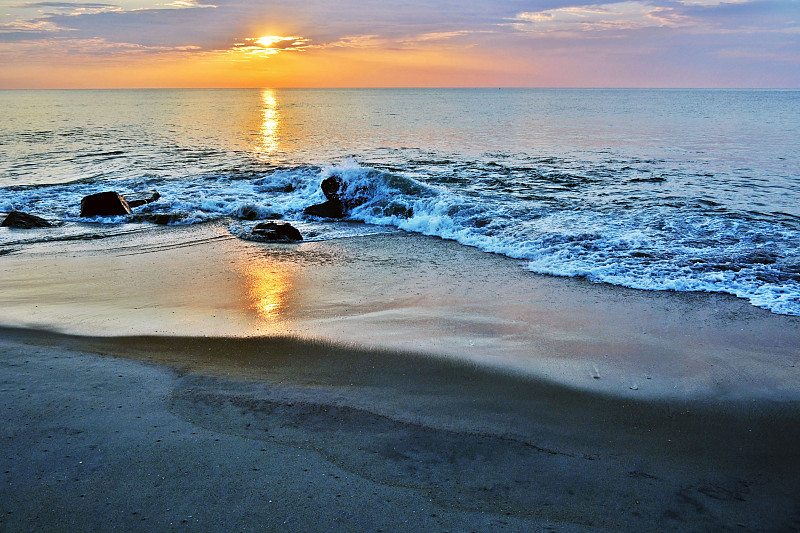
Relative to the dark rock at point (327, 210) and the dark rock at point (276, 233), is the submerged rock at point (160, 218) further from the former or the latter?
the dark rock at point (327, 210)

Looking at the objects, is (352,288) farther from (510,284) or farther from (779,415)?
(779,415)

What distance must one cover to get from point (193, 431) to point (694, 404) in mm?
3902

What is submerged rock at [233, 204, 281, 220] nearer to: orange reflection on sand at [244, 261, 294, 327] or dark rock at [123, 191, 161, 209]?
dark rock at [123, 191, 161, 209]

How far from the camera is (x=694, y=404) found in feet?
15.3

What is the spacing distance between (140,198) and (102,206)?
6.53 feet

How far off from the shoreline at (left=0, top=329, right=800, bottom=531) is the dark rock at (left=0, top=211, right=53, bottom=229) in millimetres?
8346

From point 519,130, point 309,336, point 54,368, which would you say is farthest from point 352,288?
point 519,130

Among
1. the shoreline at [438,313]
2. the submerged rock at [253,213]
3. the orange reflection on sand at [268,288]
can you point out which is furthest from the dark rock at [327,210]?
the orange reflection on sand at [268,288]

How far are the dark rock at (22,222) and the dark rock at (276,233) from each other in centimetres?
493

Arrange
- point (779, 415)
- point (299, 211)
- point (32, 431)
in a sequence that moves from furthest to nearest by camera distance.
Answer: point (299, 211)
point (779, 415)
point (32, 431)

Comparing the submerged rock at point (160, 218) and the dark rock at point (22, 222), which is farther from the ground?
the dark rock at point (22, 222)

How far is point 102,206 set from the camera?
13828 mm

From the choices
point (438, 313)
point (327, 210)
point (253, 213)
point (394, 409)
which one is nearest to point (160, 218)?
point (253, 213)

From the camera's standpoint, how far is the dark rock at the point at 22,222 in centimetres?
1231
